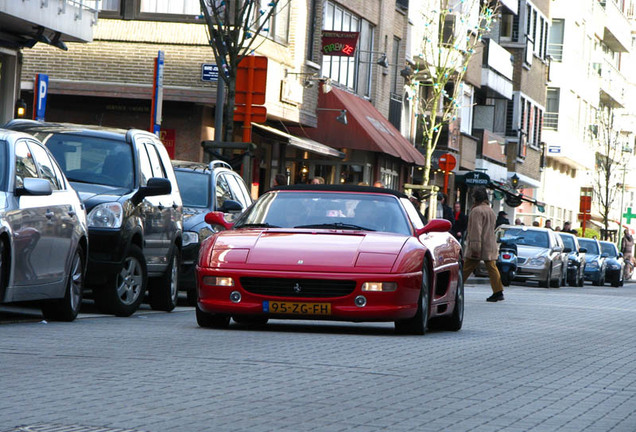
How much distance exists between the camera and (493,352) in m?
13.0

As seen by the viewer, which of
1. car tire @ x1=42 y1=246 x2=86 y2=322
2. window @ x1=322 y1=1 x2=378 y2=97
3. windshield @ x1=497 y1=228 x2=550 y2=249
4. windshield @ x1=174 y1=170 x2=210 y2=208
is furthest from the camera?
window @ x1=322 y1=1 x2=378 y2=97

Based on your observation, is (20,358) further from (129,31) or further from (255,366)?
(129,31)

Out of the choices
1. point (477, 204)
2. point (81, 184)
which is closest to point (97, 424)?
point (81, 184)

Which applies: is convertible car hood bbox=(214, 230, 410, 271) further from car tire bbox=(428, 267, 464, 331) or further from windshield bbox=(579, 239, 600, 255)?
windshield bbox=(579, 239, 600, 255)

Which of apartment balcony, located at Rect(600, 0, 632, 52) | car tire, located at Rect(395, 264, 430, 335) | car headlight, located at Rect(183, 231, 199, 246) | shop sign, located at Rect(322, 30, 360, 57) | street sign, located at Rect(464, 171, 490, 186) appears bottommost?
car tire, located at Rect(395, 264, 430, 335)

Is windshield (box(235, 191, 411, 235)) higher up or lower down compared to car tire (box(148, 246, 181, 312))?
higher up

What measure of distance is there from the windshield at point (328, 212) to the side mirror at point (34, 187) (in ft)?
6.64

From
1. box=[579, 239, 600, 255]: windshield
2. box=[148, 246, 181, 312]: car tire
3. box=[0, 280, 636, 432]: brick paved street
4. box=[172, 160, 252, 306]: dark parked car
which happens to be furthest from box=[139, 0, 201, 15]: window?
box=[579, 239, 600, 255]: windshield

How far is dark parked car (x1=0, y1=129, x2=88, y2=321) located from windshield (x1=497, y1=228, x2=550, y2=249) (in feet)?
91.5

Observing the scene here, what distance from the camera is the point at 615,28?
9338 centimetres

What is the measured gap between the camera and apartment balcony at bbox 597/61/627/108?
92.2 m

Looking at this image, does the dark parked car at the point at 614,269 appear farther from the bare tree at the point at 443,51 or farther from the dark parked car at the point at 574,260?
the bare tree at the point at 443,51

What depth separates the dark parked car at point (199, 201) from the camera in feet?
63.5

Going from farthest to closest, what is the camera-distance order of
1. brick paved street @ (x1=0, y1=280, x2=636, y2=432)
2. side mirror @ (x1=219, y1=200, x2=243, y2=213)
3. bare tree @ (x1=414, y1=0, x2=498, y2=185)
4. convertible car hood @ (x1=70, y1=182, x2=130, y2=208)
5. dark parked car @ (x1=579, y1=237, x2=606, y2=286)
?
dark parked car @ (x1=579, y1=237, x2=606, y2=286)
bare tree @ (x1=414, y1=0, x2=498, y2=185)
side mirror @ (x1=219, y1=200, x2=243, y2=213)
convertible car hood @ (x1=70, y1=182, x2=130, y2=208)
brick paved street @ (x1=0, y1=280, x2=636, y2=432)
